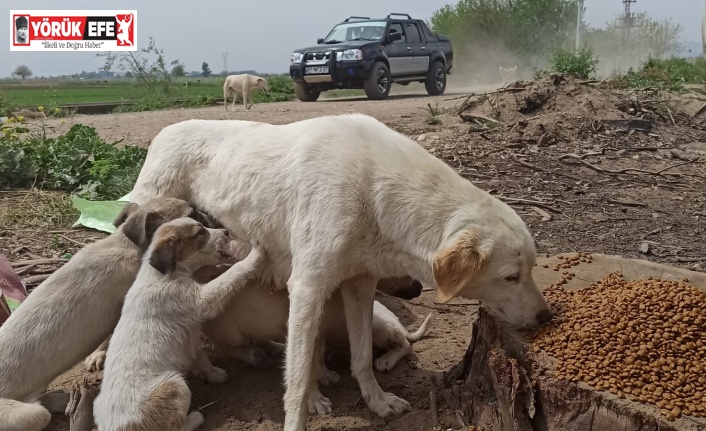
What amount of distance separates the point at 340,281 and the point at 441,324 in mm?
1899

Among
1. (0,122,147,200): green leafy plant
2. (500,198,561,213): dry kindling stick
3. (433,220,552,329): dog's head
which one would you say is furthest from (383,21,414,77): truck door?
(433,220,552,329): dog's head

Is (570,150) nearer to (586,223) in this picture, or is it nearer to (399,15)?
(586,223)

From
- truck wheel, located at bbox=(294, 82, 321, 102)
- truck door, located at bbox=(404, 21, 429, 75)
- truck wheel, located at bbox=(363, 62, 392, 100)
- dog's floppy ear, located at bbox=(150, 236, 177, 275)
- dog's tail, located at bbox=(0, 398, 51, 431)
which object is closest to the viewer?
dog's tail, located at bbox=(0, 398, 51, 431)

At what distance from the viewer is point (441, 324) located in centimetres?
584

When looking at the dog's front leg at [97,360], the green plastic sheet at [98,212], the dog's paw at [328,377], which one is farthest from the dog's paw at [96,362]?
the green plastic sheet at [98,212]

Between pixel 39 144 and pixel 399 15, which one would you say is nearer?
pixel 39 144

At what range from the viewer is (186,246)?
4531 millimetres

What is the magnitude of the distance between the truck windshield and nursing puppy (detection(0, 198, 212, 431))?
56.0ft

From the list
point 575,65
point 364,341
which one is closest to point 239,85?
point 575,65

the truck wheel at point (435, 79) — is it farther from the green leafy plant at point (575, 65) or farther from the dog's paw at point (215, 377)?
the dog's paw at point (215, 377)

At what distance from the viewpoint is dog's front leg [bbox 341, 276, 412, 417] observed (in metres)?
4.44

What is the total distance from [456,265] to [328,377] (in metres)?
1.65

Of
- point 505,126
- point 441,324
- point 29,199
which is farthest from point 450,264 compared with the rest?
point 505,126

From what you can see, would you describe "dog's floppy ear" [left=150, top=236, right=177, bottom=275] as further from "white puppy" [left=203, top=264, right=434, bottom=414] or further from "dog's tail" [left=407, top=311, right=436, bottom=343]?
"dog's tail" [left=407, top=311, right=436, bottom=343]
